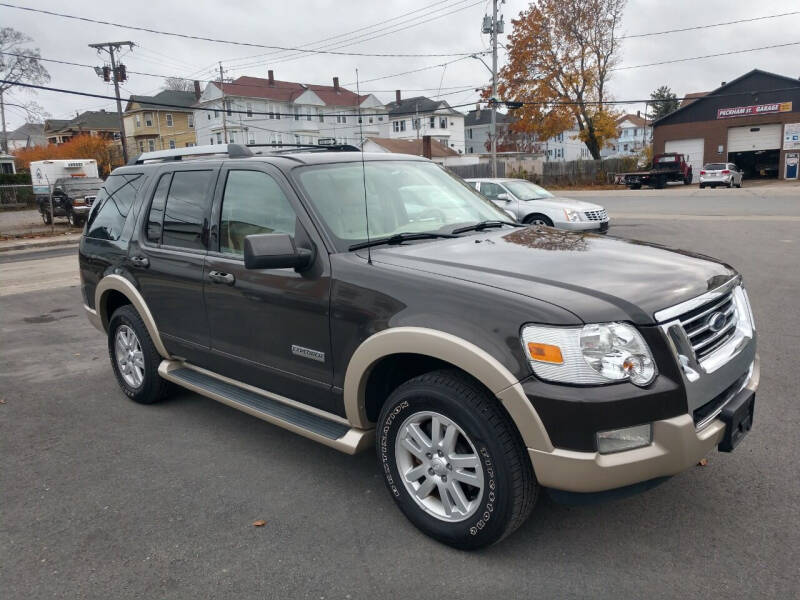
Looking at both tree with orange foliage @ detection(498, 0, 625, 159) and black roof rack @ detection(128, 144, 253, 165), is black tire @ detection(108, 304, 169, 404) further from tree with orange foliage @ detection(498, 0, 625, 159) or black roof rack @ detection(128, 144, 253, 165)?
tree with orange foliage @ detection(498, 0, 625, 159)

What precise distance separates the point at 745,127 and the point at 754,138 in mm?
1033

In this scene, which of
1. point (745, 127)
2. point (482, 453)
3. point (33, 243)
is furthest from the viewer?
point (745, 127)

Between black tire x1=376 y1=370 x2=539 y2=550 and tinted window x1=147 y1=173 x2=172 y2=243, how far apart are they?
8.37ft

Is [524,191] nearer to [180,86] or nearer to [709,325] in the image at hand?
[709,325]

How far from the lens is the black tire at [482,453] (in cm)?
273

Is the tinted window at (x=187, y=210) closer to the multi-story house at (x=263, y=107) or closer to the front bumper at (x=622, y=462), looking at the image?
the front bumper at (x=622, y=462)

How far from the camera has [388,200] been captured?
398 centimetres

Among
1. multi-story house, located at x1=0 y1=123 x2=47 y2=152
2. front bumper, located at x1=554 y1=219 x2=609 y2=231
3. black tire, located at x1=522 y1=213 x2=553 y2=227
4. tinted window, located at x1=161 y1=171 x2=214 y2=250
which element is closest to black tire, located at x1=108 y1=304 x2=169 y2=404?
tinted window, located at x1=161 y1=171 x2=214 y2=250

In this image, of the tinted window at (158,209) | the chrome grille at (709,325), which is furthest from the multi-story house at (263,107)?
the chrome grille at (709,325)

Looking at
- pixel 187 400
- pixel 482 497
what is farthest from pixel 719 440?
pixel 187 400

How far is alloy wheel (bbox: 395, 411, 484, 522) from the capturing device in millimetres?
2898

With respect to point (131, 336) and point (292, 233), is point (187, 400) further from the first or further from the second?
point (292, 233)

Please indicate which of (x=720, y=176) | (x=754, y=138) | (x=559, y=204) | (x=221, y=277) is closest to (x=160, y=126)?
(x=720, y=176)

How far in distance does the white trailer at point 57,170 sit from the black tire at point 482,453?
3224 cm
